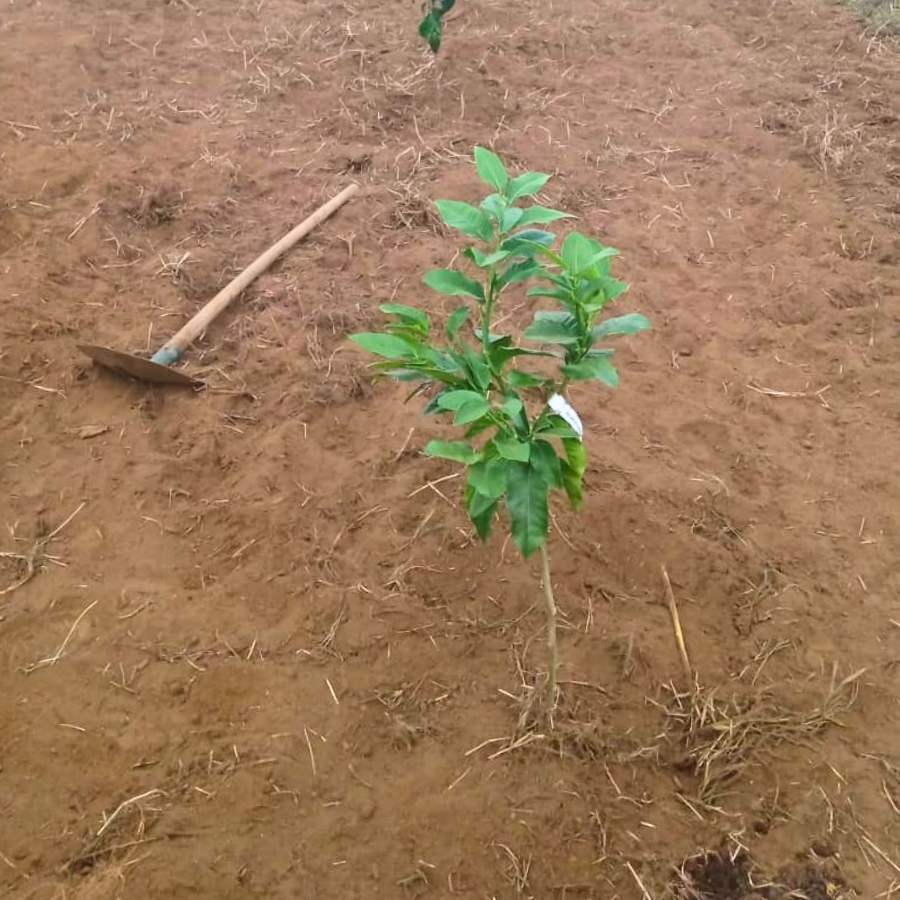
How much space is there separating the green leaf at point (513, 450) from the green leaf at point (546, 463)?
76 mm

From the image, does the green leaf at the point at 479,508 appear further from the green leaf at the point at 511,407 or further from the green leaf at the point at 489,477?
the green leaf at the point at 511,407

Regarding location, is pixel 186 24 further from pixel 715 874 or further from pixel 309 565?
pixel 715 874

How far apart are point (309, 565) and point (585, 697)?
3.06 ft

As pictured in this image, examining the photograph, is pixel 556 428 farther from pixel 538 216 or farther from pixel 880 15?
pixel 880 15

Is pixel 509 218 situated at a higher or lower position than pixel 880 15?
higher

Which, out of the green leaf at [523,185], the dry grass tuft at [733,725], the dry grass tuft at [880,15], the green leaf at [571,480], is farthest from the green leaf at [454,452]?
the dry grass tuft at [880,15]

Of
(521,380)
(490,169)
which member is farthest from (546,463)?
(490,169)

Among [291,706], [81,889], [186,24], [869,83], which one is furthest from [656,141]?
[81,889]

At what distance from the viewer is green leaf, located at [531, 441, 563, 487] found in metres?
1.83

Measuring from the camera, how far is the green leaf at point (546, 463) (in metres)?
1.83

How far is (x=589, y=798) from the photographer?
2186mm

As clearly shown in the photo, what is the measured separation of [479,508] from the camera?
6.02 feet

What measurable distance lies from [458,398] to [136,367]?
193cm

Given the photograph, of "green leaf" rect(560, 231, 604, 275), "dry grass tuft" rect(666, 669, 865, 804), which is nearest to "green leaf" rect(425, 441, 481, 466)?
"green leaf" rect(560, 231, 604, 275)
